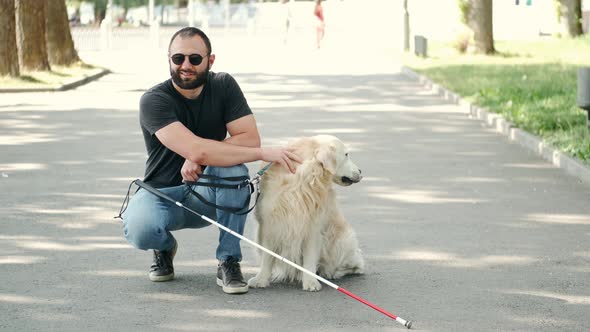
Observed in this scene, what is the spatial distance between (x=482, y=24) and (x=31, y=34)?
12.4 m

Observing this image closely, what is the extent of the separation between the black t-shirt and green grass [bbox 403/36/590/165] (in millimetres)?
5832

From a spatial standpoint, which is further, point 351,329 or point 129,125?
point 129,125

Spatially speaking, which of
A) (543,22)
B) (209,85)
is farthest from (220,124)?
(543,22)

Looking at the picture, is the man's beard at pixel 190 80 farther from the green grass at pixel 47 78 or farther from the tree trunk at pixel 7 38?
the tree trunk at pixel 7 38

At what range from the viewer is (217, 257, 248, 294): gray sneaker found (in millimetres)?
6336

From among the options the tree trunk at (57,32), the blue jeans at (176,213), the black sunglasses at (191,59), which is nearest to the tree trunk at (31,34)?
the tree trunk at (57,32)

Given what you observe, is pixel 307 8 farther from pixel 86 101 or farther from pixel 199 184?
pixel 199 184

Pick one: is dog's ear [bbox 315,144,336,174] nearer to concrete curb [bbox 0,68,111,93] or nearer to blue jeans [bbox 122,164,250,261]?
blue jeans [bbox 122,164,250,261]

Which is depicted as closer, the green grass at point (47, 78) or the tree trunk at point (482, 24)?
the green grass at point (47, 78)

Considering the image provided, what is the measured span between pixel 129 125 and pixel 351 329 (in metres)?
11.4

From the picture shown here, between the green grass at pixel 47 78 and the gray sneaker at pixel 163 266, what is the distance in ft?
55.7

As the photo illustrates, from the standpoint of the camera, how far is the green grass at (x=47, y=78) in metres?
23.3

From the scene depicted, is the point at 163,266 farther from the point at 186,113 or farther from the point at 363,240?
the point at 363,240

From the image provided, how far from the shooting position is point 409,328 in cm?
557
